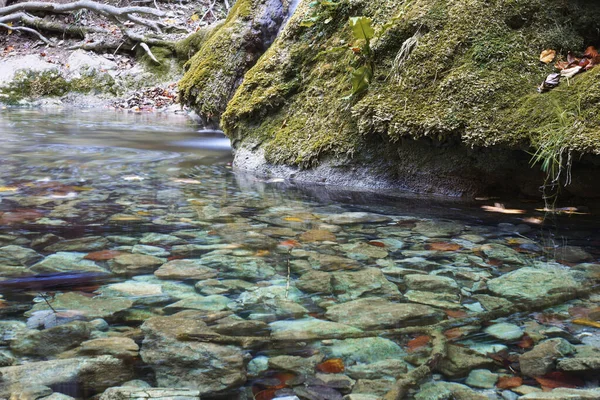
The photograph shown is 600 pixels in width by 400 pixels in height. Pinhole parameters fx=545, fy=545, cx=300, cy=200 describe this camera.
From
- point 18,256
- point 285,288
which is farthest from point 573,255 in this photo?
point 18,256

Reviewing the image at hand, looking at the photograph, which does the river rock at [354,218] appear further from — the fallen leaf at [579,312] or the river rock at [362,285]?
the fallen leaf at [579,312]

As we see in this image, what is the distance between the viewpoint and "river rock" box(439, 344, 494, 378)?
172 centimetres

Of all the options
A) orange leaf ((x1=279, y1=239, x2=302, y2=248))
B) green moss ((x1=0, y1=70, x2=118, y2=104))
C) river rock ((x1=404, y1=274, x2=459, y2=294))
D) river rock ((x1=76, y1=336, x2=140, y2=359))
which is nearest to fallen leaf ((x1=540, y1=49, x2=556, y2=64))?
river rock ((x1=404, y1=274, x2=459, y2=294))

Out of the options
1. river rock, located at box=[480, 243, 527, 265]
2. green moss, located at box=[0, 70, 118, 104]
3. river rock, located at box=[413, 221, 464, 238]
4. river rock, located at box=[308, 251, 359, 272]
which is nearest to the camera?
river rock, located at box=[308, 251, 359, 272]

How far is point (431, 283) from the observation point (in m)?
2.43

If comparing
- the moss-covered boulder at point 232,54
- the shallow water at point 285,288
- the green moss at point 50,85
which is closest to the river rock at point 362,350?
the shallow water at point 285,288

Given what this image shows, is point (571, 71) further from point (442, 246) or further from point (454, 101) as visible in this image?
point (442, 246)

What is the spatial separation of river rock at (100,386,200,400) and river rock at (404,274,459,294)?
46.3 inches

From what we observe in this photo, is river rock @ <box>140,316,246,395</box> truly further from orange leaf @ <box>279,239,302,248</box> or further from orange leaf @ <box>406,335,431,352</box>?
orange leaf @ <box>279,239,302,248</box>

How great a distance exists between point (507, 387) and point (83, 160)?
558cm

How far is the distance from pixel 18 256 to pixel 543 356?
236cm

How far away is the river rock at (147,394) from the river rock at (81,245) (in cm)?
142

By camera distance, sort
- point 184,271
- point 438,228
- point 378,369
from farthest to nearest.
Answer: point 438,228 < point 184,271 < point 378,369

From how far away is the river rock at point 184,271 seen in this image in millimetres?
2489
